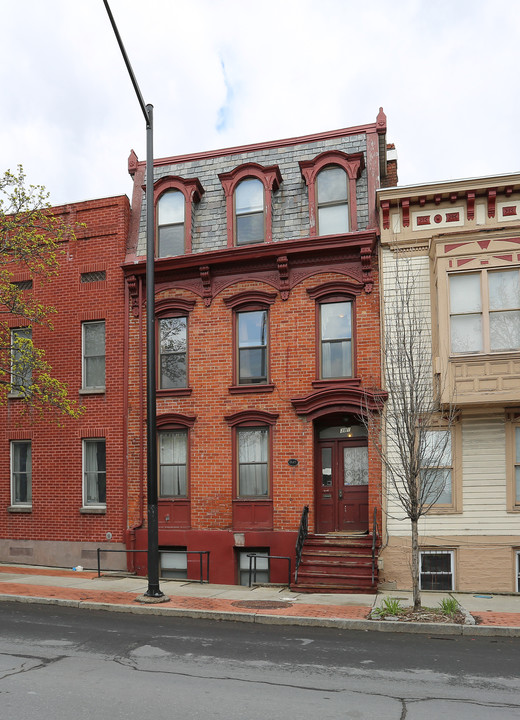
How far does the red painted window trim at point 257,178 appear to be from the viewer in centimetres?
1686

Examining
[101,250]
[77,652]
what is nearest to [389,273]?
[101,250]

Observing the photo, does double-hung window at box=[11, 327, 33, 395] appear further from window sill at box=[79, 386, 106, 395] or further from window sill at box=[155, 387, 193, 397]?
window sill at box=[155, 387, 193, 397]

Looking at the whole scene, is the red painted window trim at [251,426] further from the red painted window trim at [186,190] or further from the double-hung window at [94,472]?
the red painted window trim at [186,190]

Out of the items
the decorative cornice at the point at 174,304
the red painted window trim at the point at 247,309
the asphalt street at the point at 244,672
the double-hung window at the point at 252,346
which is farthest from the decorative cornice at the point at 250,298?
the asphalt street at the point at 244,672

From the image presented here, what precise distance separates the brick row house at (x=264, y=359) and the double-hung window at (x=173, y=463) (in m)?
0.04

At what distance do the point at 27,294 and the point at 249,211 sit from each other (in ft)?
21.3

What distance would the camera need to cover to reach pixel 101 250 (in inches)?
711

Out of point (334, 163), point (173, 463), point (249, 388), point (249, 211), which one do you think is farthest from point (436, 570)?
point (334, 163)

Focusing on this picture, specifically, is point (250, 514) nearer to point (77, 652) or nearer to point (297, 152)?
point (77, 652)

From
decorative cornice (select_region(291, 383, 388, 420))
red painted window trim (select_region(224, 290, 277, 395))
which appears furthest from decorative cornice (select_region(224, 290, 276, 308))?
decorative cornice (select_region(291, 383, 388, 420))

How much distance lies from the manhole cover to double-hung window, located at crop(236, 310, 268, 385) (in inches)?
216

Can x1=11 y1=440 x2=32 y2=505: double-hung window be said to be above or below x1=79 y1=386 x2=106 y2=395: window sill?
below

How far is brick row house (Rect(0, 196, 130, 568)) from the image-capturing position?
17.2 m

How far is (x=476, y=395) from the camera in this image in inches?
551
